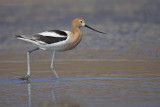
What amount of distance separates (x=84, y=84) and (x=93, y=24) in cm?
Result: 827

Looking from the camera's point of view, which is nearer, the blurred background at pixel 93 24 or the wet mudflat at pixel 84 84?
the wet mudflat at pixel 84 84

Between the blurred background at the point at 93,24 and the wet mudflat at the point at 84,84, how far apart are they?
1165mm

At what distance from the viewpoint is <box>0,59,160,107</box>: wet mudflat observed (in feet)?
18.4

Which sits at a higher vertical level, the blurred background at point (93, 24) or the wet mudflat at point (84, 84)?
the blurred background at point (93, 24)

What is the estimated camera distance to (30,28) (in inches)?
569

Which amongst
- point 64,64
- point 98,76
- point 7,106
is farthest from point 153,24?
point 7,106

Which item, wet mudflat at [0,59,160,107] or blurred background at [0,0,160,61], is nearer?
wet mudflat at [0,59,160,107]

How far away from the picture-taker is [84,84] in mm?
6820

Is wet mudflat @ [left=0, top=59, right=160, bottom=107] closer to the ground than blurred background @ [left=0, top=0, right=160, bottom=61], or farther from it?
closer to the ground

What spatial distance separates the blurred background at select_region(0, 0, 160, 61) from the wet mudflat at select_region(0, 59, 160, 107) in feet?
3.82

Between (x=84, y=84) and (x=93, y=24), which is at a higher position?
(x=93, y=24)

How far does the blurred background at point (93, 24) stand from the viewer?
10641 millimetres

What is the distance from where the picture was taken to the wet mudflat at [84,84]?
5613mm

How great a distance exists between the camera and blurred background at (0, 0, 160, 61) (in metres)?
10.6
